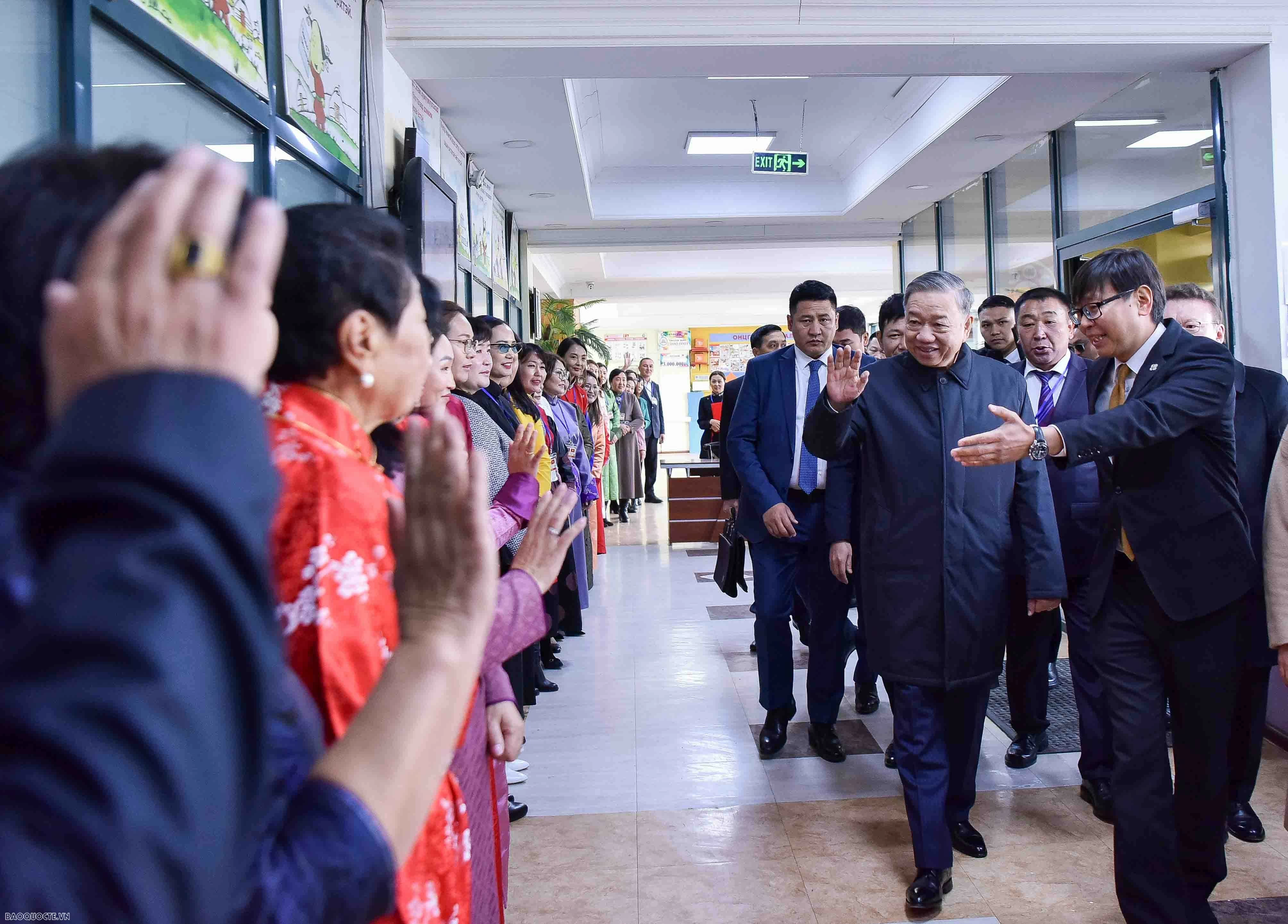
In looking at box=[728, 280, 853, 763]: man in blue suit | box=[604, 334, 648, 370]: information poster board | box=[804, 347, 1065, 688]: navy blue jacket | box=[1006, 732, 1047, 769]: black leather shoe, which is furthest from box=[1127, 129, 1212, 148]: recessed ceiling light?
box=[604, 334, 648, 370]: information poster board

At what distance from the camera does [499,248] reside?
8.34m

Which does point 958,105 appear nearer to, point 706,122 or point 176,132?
point 706,122

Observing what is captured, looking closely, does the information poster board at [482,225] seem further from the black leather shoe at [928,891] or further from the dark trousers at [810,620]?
the black leather shoe at [928,891]

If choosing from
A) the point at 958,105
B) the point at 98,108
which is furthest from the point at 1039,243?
the point at 98,108

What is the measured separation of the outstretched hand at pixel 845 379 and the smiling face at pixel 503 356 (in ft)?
5.97

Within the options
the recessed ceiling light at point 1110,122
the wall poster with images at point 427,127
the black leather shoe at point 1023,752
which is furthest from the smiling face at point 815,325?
the recessed ceiling light at point 1110,122

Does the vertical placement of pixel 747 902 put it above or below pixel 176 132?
below

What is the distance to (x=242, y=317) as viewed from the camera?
448 mm

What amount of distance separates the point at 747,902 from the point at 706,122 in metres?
7.25

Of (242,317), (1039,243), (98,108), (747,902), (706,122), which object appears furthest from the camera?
(706,122)

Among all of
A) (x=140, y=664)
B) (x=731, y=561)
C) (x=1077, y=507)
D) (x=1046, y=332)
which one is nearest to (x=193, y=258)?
(x=140, y=664)

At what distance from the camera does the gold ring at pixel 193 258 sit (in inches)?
16.8

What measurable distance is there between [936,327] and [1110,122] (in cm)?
444

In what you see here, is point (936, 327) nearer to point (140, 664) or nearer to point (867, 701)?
point (867, 701)
